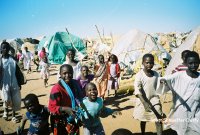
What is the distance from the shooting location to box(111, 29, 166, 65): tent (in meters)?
14.0

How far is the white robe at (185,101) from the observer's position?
345 cm

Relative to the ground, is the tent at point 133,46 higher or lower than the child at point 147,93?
higher

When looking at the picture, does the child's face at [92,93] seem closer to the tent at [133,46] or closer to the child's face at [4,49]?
the child's face at [4,49]

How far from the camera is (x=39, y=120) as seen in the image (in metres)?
3.49

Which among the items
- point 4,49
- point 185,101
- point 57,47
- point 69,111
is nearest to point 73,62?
point 4,49

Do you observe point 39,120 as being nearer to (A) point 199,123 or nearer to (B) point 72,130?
(B) point 72,130

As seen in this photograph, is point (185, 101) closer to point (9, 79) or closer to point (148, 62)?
point (148, 62)

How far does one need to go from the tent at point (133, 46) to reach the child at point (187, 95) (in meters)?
9.95

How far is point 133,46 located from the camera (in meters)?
14.8

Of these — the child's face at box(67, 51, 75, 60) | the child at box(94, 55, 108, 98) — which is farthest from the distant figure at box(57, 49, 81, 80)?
the child at box(94, 55, 108, 98)

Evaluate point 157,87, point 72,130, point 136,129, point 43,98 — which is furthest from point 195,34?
point 72,130

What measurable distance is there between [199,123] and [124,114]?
10.9 ft

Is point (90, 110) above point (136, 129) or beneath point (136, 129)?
above

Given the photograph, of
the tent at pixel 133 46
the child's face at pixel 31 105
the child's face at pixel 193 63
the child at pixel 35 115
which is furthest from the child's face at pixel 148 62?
the tent at pixel 133 46
